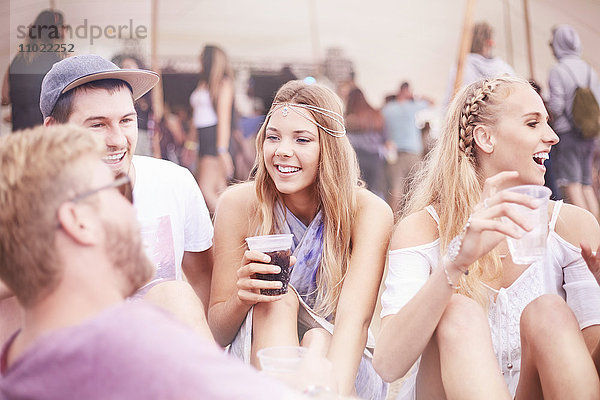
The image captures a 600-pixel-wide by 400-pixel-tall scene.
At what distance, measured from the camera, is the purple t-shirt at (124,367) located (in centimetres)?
106

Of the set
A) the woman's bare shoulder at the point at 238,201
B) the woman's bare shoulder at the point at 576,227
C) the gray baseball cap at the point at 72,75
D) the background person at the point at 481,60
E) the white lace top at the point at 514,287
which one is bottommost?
the white lace top at the point at 514,287

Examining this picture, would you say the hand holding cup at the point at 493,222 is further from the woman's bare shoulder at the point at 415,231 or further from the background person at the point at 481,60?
the background person at the point at 481,60

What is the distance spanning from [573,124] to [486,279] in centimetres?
461

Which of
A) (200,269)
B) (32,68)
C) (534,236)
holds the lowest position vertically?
(200,269)

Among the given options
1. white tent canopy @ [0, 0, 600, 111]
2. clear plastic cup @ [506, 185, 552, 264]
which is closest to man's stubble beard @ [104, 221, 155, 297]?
clear plastic cup @ [506, 185, 552, 264]

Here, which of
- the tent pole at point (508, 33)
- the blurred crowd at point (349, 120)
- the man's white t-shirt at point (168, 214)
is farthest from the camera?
the tent pole at point (508, 33)

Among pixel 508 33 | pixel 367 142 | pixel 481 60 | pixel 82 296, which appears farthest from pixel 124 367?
pixel 508 33

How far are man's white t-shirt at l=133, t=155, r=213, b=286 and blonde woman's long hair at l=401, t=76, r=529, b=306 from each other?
88 cm

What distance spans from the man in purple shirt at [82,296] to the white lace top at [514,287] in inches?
43.7

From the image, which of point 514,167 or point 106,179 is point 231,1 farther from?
point 106,179

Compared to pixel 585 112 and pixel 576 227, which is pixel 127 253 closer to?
pixel 576 227

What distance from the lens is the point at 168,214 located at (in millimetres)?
2652

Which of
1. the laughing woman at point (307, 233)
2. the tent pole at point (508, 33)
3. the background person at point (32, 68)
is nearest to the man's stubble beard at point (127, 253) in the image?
the laughing woman at point (307, 233)

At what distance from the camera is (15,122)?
Result: 496 centimetres
